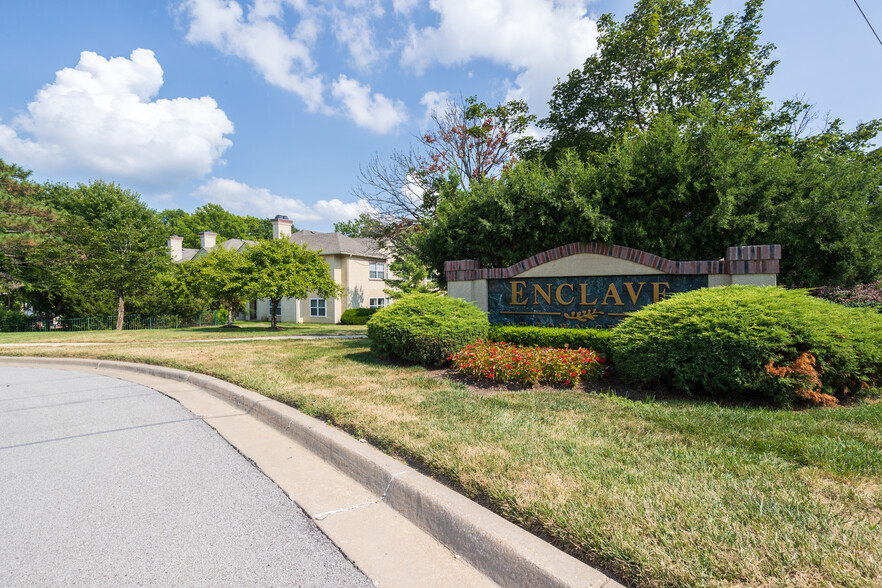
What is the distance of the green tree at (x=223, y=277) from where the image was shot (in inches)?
795

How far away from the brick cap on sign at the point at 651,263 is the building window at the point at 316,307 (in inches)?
894

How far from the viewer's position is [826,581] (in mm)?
1701

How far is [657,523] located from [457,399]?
3.00m

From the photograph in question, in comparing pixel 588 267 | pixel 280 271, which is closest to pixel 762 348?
pixel 588 267

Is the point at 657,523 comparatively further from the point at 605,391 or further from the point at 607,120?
the point at 607,120

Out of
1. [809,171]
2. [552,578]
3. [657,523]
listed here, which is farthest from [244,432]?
[809,171]

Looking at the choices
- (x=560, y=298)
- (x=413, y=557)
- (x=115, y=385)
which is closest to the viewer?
(x=413, y=557)

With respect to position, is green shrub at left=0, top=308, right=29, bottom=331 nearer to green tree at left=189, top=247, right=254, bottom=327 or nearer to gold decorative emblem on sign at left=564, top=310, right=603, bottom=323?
green tree at left=189, top=247, right=254, bottom=327

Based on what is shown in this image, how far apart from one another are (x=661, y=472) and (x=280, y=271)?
1986 cm

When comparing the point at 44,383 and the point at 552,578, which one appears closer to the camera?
the point at 552,578

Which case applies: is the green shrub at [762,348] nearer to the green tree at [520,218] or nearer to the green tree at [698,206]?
the green tree at [698,206]

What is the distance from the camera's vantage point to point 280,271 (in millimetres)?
20344

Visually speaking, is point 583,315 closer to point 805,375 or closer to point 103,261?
point 805,375

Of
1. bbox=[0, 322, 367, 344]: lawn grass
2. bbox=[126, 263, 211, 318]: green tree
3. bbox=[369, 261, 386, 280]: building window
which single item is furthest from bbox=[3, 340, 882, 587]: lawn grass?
bbox=[369, 261, 386, 280]: building window
